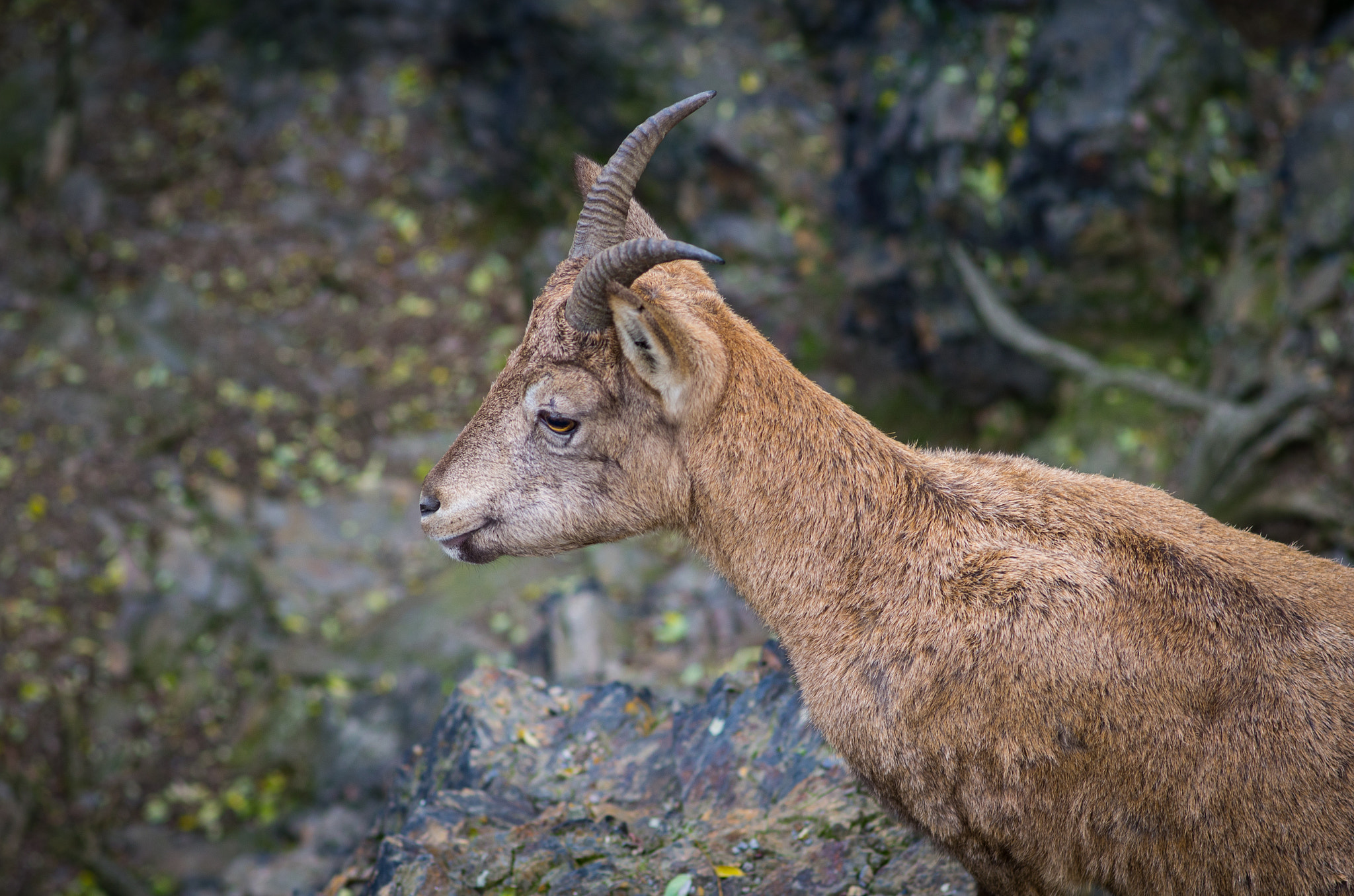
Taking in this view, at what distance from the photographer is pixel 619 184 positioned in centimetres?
527

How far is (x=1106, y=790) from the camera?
4684 mm

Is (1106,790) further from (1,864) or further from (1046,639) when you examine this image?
(1,864)

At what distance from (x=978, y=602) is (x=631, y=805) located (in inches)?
100

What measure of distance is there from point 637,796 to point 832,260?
8406 mm

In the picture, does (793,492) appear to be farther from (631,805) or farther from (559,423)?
(631,805)

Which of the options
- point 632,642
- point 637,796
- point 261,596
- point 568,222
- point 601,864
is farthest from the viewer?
point 568,222

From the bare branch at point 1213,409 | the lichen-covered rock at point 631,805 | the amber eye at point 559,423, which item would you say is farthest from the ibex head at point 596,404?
the bare branch at point 1213,409

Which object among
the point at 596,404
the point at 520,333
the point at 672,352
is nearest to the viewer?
the point at 672,352

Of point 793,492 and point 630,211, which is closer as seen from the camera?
point 793,492

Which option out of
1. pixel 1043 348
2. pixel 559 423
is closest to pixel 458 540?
pixel 559 423

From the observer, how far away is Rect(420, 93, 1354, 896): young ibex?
4598 mm

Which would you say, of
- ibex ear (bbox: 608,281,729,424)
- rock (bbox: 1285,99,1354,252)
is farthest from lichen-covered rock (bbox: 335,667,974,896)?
rock (bbox: 1285,99,1354,252)

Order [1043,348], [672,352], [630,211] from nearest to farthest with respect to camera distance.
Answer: [672,352] → [630,211] → [1043,348]

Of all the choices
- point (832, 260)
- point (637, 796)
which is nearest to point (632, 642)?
point (637, 796)
